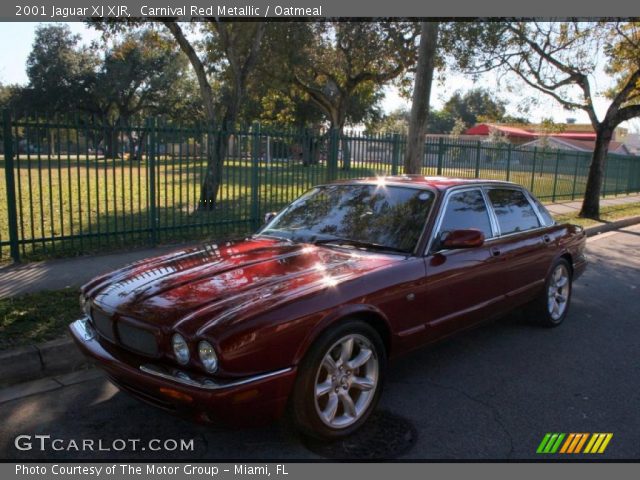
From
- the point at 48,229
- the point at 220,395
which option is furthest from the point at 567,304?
the point at 48,229

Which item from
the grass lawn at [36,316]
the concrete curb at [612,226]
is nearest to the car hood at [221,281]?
the grass lawn at [36,316]

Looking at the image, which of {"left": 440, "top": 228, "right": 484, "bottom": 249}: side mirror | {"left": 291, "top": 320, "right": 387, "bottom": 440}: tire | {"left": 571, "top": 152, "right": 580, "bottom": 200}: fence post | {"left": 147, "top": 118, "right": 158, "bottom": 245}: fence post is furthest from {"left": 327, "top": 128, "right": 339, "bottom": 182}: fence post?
{"left": 571, "top": 152, "right": 580, "bottom": 200}: fence post

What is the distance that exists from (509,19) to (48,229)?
1224 centimetres

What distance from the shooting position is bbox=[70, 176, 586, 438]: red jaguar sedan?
2.98m

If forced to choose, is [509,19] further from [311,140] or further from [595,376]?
[595,376]

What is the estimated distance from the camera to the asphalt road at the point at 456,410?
3.33 m

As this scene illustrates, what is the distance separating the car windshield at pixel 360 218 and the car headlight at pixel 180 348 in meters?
1.64

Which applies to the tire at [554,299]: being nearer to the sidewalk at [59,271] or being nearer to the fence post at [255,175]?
the sidewalk at [59,271]

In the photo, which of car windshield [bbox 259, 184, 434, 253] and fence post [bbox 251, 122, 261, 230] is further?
fence post [bbox 251, 122, 261, 230]

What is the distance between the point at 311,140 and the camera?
11.1 metres

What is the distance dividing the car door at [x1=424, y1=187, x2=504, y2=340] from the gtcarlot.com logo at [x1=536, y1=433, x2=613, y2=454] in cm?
106

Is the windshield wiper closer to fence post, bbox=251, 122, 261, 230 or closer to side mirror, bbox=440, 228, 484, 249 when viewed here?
side mirror, bbox=440, 228, 484, 249

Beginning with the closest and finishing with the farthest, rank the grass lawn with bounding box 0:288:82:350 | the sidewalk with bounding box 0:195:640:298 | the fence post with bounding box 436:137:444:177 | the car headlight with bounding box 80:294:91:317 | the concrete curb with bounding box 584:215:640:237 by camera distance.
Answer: the car headlight with bounding box 80:294:91:317 → the grass lawn with bounding box 0:288:82:350 → the sidewalk with bounding box 0:195:640:298 → the concrete curb with bounding box 584:215:640:237 → the fence post with bounding box 436:137:444:177

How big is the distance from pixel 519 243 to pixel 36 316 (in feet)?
14.6
